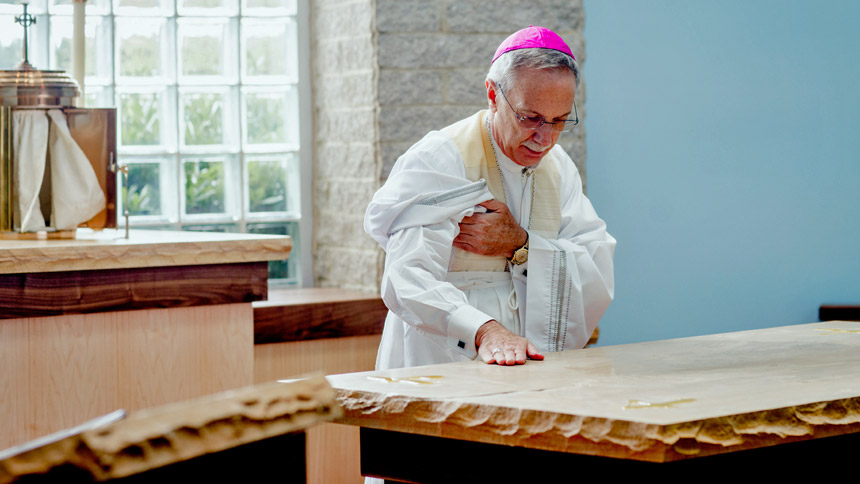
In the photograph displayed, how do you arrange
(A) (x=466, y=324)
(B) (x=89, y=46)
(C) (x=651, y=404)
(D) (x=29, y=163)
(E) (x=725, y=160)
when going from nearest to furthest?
(C) (x=651, y=404) → (A) (x=466, y=324) → (D) (x=29, y=163) → (B) (x=89, y=46) → (E) (x=725, y=160)

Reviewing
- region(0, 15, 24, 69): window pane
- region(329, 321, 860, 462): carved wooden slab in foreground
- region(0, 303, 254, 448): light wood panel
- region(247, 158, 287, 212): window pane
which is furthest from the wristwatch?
region(0, 15, 24, 69): window pane

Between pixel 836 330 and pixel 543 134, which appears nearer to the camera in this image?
pixel 543 134

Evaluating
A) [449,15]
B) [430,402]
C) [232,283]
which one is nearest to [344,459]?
[232,283]

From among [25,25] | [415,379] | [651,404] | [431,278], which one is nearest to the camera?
[651,404]

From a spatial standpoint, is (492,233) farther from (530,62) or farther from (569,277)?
(530,62)

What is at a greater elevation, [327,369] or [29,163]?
[29,163]

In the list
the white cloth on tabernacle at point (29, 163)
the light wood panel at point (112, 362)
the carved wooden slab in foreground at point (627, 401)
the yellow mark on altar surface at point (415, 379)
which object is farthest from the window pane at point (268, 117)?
the yellow mark on altar surface at point (415, 379)

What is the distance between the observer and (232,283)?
8.59 ft

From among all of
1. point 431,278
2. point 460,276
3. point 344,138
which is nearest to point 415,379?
point 431,278

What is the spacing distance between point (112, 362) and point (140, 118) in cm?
129

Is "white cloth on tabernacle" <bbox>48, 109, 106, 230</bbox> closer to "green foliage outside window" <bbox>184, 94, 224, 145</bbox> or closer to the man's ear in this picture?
"green foliage outside window" <bbox>184, 94, 224, 145</bbox>

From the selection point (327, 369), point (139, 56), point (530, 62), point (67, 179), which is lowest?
point (327, 369)

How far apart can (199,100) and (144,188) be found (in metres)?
0.37

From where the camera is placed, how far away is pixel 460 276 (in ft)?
7.84
